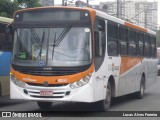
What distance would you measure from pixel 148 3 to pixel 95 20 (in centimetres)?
5668

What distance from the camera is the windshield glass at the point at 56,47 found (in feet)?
40.4

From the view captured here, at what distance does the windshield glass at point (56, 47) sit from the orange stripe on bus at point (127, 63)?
3.76m

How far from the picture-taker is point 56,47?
12.4 metres

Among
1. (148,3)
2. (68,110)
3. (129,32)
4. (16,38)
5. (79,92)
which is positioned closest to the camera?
(79,92)

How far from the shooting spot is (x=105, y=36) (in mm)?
13812

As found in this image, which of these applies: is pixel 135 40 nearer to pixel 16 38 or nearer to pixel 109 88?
pixel 109 88

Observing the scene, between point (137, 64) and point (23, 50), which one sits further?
point (137, 64)

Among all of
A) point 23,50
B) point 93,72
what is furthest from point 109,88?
point 23,50

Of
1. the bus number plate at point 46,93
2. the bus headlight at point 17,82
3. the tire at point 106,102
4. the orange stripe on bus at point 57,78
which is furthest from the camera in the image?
the tire at point 106,102

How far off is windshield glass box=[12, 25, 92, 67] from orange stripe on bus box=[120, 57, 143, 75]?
376cm

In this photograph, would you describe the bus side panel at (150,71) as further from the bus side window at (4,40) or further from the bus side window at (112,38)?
the bus side window at (4,40)

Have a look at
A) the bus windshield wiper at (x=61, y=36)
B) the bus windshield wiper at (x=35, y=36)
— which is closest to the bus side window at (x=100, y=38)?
the bus windshield wiper at (x=61, y=36)

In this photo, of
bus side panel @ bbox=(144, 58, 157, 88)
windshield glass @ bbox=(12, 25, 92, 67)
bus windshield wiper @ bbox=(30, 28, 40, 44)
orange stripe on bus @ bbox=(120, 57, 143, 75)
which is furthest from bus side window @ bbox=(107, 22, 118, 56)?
bus side panel @ bbox=(144, 58, 157, 88)

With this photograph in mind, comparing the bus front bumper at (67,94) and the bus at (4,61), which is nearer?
the bus front bumper at (67,94)
